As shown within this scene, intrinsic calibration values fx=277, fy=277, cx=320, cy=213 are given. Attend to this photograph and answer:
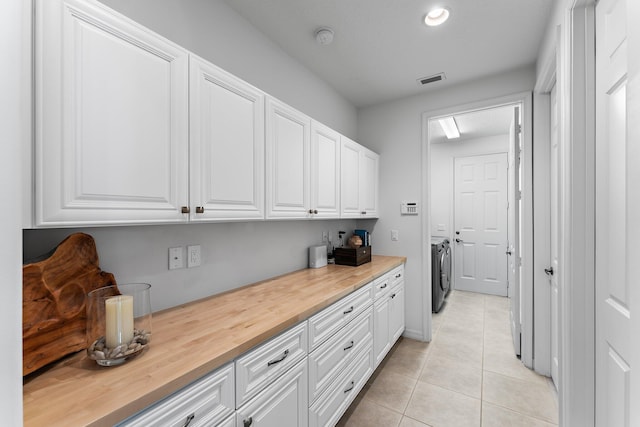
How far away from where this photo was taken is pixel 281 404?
4.04 ft

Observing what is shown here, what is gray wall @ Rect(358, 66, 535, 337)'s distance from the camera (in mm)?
2898

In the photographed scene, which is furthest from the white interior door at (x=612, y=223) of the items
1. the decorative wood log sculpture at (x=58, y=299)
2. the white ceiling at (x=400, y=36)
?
the decorative wood log sculpture at (x=58, y=299)

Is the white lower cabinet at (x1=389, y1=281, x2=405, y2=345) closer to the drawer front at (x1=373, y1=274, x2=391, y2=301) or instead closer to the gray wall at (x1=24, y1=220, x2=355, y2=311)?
the drawer front at (x1=373, y1=274, x2=391, y2=301)

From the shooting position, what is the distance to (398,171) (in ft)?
10.0

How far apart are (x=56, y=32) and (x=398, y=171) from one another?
278 cm

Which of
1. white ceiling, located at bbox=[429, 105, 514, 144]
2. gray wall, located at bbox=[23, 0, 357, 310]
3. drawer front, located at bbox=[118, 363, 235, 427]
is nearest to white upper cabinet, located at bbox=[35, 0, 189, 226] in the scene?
gray wall, located at bbox=[23, 0, 357, 310]

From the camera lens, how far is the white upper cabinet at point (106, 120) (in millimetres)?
799

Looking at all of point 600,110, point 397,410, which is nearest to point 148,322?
point 397,410

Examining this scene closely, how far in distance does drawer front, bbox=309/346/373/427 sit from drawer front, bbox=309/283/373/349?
0.31 m

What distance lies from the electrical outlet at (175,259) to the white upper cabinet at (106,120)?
1.17 ft

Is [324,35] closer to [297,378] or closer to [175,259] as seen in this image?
[175,259]

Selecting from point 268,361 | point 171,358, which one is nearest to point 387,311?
point 268,361

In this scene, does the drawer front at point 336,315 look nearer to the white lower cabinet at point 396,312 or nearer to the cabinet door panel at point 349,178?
the white lower cabinet at point 396,312

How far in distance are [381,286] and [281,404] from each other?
133cm
